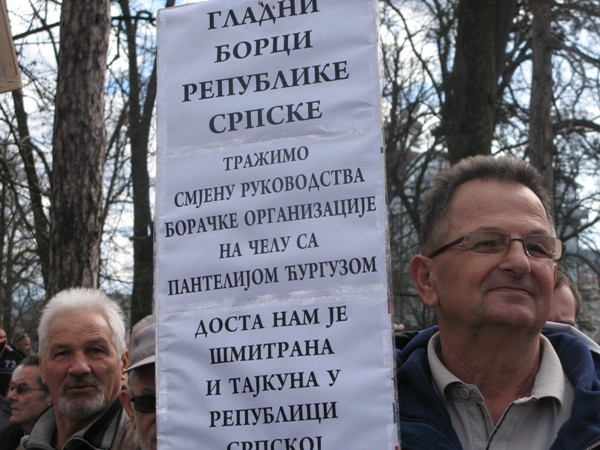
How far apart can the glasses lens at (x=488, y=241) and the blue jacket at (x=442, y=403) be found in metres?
0.38

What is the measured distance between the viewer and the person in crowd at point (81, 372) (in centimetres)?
405

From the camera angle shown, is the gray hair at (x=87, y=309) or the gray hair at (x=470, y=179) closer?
the gray hair at (x=470, y=179)

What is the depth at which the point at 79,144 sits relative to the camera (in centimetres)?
714

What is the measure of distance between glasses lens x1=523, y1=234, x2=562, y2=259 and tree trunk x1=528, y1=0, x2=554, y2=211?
42.8 ft

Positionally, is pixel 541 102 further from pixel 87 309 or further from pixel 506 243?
pixel 506 243

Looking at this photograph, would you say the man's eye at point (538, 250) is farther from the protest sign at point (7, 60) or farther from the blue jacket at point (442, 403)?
the protest sign at point (7, 60)

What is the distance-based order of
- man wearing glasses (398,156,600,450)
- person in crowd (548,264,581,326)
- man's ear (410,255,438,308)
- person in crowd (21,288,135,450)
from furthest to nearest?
person in crowd (548,264,581,326) → person in crowd (21,288,135,450) → man's ear (410,255,438,308) → man wearing glasses (398,156,600,450)

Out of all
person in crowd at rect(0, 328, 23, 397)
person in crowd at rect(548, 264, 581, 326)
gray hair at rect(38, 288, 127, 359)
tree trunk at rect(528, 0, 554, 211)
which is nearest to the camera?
gray hair at rect(38, 288, 127, 359)

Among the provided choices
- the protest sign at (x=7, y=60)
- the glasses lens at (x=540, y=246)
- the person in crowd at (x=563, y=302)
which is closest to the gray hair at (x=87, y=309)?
the protest sign at (x=7, y=60)

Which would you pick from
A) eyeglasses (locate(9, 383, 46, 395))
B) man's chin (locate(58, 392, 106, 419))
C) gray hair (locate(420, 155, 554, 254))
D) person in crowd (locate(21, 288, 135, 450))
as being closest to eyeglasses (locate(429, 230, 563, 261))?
gray hair (locate(420, 155, 554, 254))

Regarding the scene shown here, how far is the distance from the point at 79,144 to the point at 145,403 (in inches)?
167

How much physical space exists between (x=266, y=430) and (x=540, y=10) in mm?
13431

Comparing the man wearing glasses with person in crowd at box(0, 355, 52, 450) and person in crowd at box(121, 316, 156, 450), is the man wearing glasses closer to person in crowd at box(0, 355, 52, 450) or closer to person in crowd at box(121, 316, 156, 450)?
person in crowd at box(121, 316, 156, 450)

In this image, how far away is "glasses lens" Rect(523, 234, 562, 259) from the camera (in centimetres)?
264
